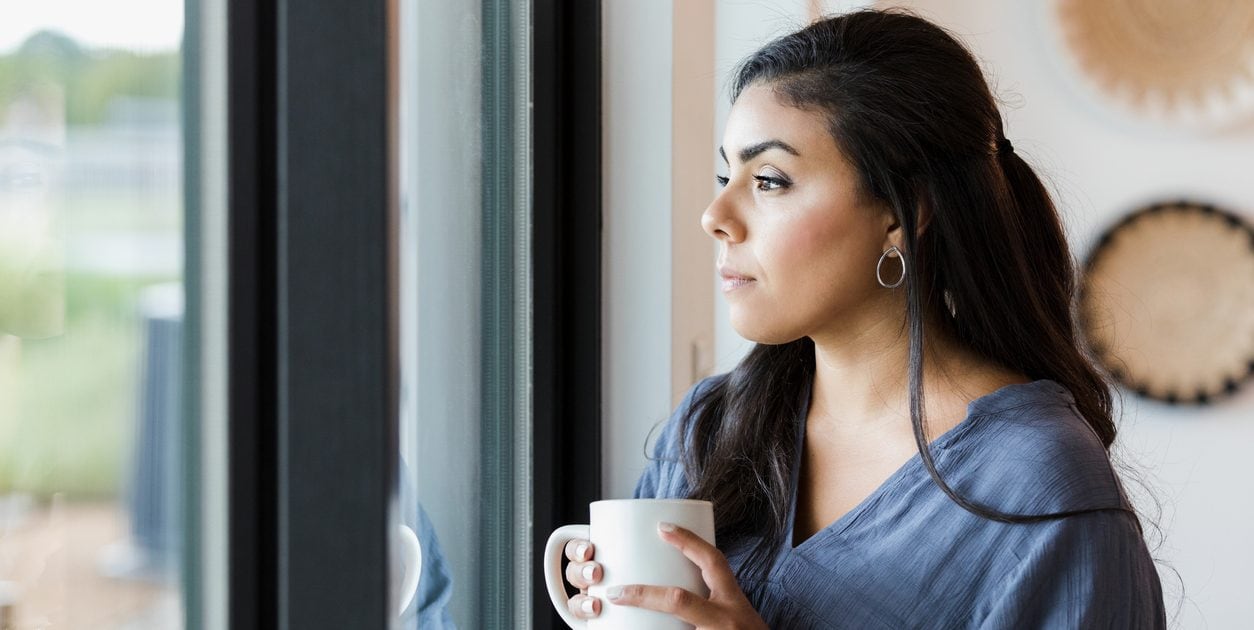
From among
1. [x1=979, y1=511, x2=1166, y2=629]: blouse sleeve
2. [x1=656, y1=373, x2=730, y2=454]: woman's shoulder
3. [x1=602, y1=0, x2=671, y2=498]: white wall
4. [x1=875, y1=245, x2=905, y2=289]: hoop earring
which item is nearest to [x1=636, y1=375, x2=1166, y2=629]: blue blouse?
[x1=979, y1=511, x2=1166, y2=629]: blouse sleeve

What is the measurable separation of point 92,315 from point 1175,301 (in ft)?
6.63

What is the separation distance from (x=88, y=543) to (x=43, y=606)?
0.04 metres

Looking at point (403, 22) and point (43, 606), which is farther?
point (403, 22)

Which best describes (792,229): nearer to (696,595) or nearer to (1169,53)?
(696,595)

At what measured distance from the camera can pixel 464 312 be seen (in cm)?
123

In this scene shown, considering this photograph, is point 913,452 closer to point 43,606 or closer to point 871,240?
point 871,240

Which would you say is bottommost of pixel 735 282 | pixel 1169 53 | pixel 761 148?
pixel 735 282

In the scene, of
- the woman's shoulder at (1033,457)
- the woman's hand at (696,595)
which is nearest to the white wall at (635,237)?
the woman's shoulder at (1033,457)

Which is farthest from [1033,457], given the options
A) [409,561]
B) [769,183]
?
[409,561]

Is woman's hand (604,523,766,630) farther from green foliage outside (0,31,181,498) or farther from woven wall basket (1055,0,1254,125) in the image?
woven wall basket (1055,0,1254,125)

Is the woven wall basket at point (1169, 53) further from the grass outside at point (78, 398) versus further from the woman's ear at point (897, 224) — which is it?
the grass outside at point (78, 398)

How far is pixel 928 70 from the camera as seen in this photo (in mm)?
1146

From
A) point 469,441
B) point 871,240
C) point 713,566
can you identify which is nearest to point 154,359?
point 713,566

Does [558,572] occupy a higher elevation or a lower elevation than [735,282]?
lower
